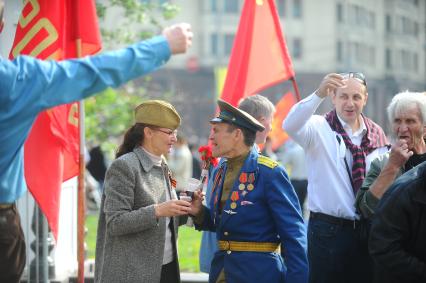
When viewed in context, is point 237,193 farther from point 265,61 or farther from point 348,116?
point 265,61

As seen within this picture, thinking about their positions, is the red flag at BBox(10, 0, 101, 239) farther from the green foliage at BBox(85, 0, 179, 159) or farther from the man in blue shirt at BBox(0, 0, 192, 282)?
the green foliage at BBox(85, 0, 179, 159)

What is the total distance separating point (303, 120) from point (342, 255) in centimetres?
95

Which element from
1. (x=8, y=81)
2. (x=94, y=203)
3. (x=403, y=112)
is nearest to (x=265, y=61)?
(x=403, y=112)

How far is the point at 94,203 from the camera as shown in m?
20.1

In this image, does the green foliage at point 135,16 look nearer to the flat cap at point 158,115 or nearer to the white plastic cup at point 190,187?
the flat cap at point 158,115

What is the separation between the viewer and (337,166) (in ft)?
19.0

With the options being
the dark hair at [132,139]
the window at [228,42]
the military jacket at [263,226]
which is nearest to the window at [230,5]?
the window at [228,42]

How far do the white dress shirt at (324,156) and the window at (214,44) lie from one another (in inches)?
2289

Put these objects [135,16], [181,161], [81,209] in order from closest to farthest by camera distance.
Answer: [81,209] < [135,16] < [181,161]

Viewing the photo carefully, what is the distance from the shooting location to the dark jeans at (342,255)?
5.66 metres

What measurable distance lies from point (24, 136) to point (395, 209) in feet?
5.80

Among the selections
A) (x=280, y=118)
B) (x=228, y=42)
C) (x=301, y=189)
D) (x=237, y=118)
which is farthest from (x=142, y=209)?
(x=228, y=42)

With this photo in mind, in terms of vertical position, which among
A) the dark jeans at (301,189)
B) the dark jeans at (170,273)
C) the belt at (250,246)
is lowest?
the dark jeans at (301,189)

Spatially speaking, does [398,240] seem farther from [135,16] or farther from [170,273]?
[135,16]
